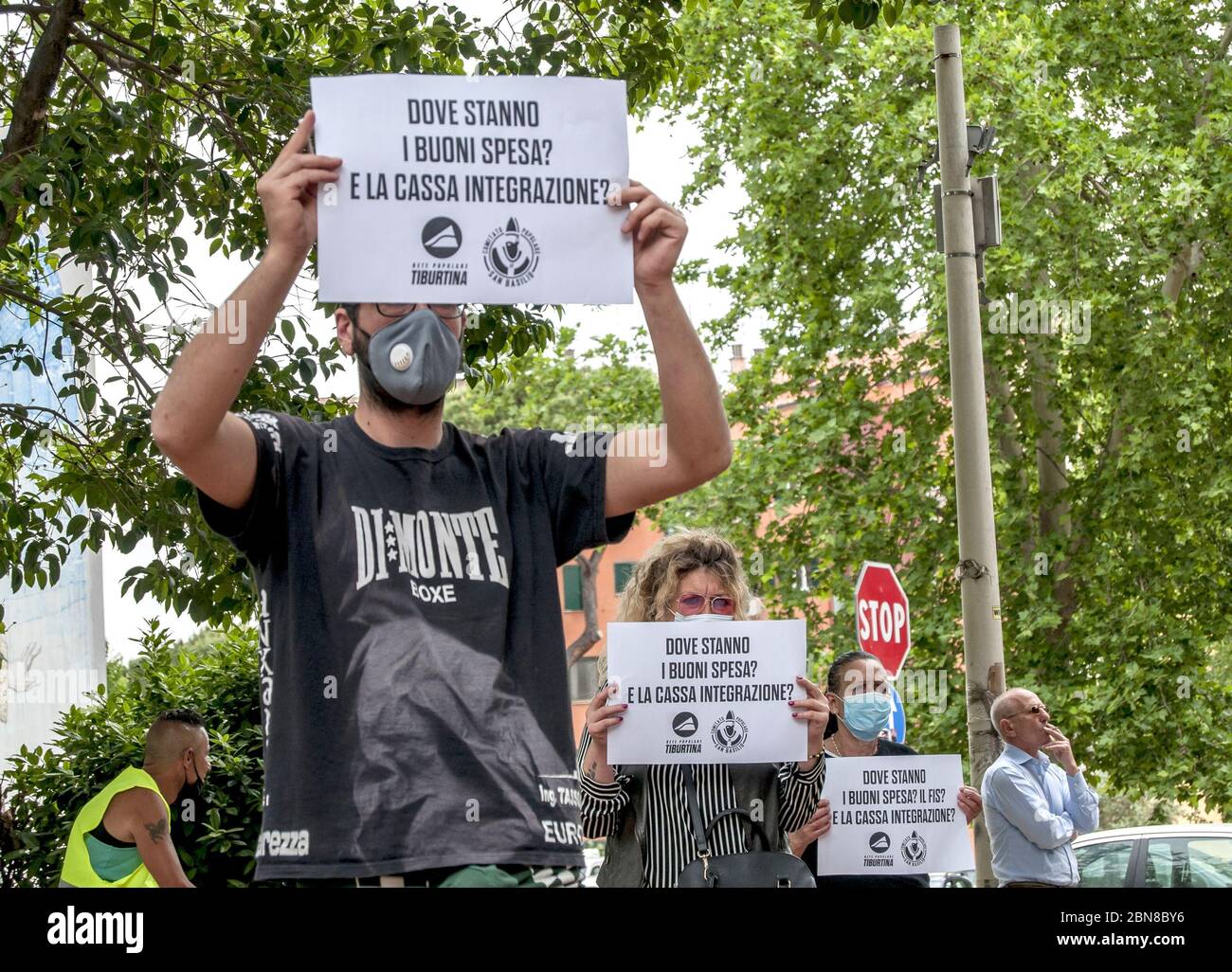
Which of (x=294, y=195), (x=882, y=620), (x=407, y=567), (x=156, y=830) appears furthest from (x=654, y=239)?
(x=882, y=620)

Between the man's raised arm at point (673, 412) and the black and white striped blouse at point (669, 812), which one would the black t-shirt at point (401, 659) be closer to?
the man's raised arm at point (673, 412)

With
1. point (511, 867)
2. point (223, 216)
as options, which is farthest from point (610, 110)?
point (223, 216)

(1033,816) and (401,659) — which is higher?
(401,659)

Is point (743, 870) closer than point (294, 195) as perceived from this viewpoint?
No

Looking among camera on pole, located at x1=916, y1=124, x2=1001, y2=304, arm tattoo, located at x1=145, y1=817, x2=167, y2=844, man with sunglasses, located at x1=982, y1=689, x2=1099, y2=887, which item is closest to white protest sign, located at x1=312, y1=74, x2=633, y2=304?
arm tattoo, located at x1=145, y1=817, x2=167, y2=844

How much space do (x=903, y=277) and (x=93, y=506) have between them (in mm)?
13370

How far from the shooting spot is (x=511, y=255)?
302 centimetres

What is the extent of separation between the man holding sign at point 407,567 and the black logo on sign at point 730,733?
1.70 metres

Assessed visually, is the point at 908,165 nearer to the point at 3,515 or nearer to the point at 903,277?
the point at 903,277

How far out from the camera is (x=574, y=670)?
49844mm

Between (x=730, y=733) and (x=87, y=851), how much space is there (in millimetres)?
2957
